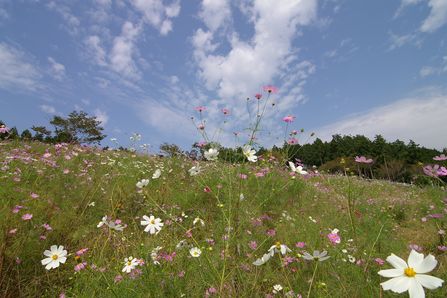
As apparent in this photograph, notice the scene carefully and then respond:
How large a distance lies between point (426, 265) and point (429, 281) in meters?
0.04

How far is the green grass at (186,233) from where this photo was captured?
203 centimetres

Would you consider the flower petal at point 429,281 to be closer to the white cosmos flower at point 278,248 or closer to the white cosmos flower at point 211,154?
the white cosmos flower at point 278,248

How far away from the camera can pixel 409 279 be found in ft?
2.89

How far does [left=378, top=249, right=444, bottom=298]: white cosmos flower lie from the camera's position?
2.74 ft

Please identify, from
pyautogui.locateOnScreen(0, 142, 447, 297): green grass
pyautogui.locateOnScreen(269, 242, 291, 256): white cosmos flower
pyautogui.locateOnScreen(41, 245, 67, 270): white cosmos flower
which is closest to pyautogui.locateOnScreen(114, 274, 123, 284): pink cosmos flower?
pyautogui.locateOnScreen(0, 142, 447, 297): green grass

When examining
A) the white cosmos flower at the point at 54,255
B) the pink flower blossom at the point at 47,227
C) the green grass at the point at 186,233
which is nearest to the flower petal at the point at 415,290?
the green grass at the point at 186,233

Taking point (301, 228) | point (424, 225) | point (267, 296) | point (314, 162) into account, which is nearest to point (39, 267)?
point (267, 296)

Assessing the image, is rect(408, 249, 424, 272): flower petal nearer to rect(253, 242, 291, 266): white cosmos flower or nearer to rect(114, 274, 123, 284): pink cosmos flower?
rect(253, 242, 291, 266): white cosmos flower

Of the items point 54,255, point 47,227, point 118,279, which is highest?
point 47,227

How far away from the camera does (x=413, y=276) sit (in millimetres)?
885

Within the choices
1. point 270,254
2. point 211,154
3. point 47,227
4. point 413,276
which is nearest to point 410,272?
point 413,276

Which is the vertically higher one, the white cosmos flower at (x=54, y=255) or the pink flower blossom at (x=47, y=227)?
the pink flower blossom at (x=47, y=227)

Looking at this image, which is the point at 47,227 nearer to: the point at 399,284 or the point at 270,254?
the point at 270,254

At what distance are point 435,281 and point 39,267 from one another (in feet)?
8.41
